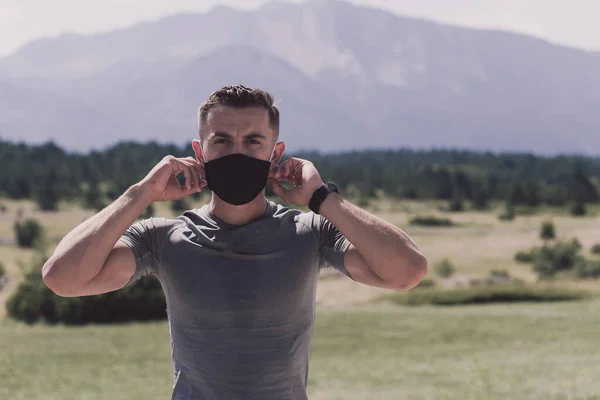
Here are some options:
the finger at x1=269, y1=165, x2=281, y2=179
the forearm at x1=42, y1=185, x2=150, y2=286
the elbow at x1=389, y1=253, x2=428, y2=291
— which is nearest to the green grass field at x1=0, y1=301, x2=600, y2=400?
the elbow at x1=389, y1=253, x2=428, y2=291

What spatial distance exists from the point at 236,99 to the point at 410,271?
1.02 meters

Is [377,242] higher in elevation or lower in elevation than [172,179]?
lower

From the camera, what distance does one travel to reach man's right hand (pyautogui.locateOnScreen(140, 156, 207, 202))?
127 inches

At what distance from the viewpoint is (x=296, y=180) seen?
348 centimetres

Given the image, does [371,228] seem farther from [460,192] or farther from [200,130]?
[460,192]

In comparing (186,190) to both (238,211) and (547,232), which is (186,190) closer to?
(238,211)

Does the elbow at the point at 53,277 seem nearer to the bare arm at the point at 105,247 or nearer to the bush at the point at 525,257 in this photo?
the bare arm at the point at 105,247

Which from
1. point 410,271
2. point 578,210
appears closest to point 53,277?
point 410,271

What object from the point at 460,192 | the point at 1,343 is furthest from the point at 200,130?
the point at 460,192

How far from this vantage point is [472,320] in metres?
25.4

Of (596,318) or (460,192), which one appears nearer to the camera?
(596,318)

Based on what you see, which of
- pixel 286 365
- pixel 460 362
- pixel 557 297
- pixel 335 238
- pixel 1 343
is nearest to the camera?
pixel 286 365

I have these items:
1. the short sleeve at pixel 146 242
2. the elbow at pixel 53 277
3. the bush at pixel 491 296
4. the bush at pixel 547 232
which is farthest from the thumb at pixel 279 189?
the bush at pixel 547 232

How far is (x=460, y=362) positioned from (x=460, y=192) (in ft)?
335
